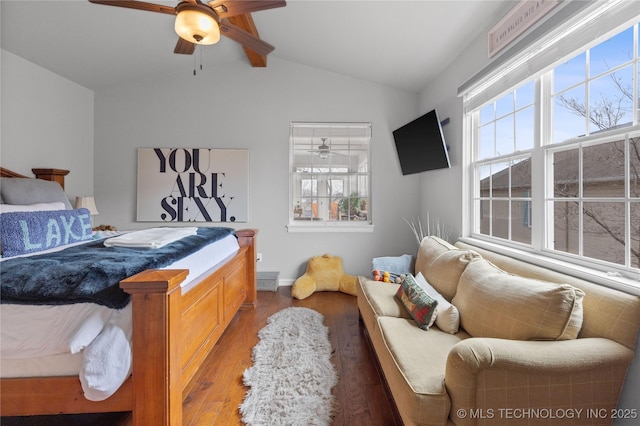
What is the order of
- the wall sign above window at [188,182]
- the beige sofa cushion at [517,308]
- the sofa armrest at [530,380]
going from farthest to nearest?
the wall sign above window at [188,182]
the beige sofa cushion at [517,308]
the sofa armrest at [530,380]

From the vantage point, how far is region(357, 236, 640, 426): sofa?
3.37ft

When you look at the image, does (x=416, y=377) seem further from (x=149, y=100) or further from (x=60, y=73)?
(x=60, y=73)

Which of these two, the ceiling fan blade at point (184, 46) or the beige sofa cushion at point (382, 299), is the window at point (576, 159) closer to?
the beige sofa cushion at point (382, 299)

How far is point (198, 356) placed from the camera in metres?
1.62

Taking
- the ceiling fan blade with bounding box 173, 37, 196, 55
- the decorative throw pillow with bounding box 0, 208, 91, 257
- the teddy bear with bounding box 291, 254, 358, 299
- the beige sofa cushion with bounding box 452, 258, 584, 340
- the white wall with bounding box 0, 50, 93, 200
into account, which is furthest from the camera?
the teddy bear with bounding box 291, 254, 358, 299

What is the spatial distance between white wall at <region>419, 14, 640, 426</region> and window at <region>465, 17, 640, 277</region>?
360 mm

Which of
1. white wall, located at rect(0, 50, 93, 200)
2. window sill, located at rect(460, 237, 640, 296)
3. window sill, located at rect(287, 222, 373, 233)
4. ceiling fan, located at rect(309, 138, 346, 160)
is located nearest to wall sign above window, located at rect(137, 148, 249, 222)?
white wall, located at rect(0, 50, 93, 200)

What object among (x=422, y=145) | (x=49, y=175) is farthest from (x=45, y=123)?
(x=422, y=145)

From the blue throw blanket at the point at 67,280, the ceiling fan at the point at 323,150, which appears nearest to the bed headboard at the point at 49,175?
the blue throw blanket at the point at 67,280

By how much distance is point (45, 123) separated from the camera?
2.98 metres

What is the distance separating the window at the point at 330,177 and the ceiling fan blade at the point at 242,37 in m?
1.51

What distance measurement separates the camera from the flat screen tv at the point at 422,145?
9.38 ft

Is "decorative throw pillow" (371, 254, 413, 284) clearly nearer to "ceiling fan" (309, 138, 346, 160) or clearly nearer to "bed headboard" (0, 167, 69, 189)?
"ceiling fan" (309, 138, 346, 160)

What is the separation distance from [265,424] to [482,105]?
2.79 meters
